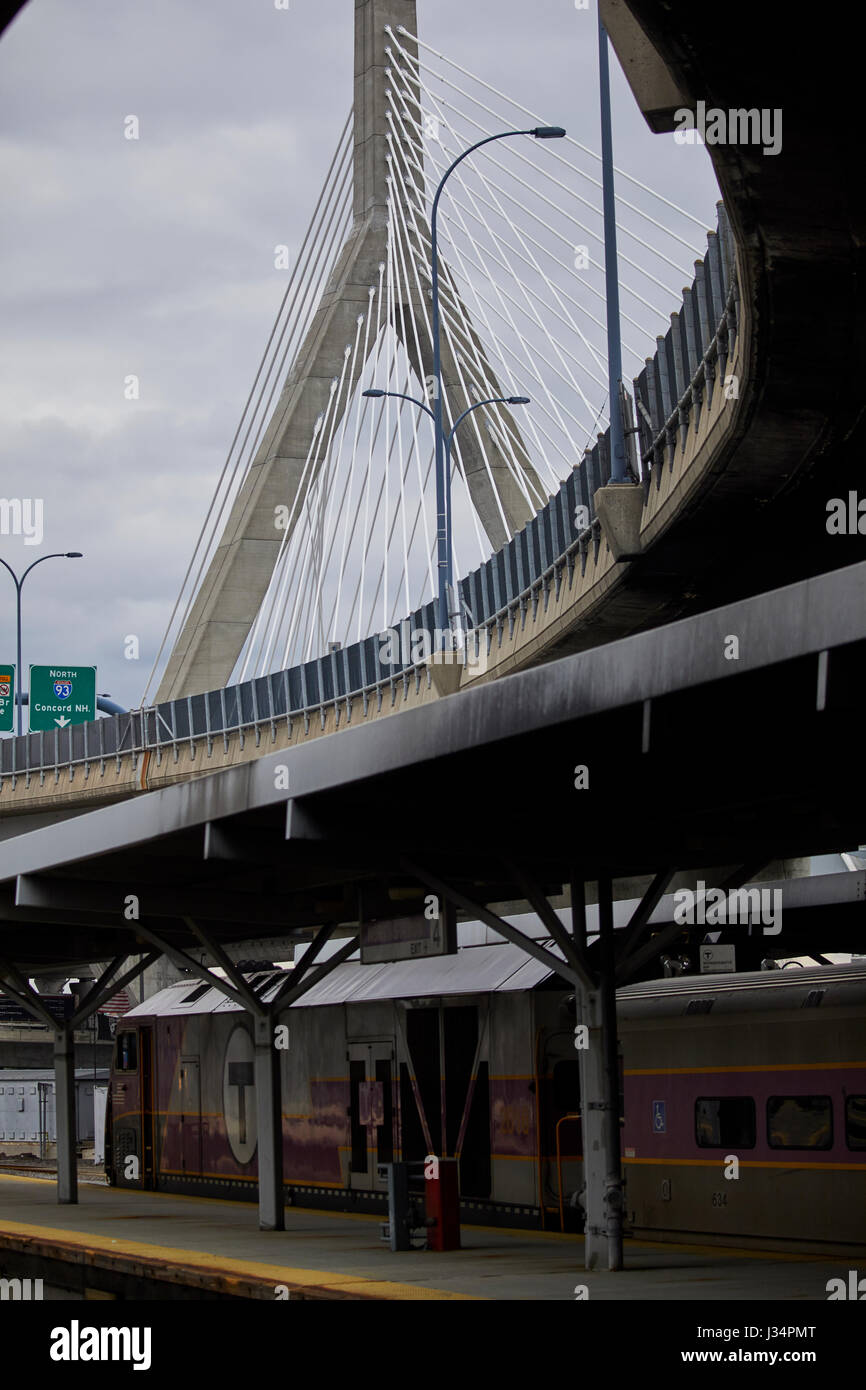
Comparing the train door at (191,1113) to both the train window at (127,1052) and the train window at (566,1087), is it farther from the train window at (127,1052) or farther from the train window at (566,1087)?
the train window at (566,1087)

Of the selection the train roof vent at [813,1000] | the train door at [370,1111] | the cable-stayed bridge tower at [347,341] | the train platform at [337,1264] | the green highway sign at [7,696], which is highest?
the cable-stayed bridge tower at [347,341]

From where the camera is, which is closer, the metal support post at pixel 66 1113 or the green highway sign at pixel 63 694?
the metal support post at pixel 66 1113

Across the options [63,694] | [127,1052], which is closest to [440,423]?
[63,694]

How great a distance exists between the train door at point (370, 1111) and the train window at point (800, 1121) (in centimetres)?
642

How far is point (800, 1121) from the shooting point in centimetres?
1770

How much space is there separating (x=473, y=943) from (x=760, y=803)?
8.52m

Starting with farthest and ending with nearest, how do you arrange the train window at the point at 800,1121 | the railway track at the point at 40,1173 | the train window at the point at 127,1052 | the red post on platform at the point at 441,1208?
the railway track at the point at 40,1173
the train window at the point at 127,1052
the red post on platform at the point at 441,1208
the train window at the point at 800,1121

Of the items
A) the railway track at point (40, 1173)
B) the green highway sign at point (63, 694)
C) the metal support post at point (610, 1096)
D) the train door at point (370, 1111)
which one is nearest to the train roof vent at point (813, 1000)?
the metal support post at point (610, 1096)

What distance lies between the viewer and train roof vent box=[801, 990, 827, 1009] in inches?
688

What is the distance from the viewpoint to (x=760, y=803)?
52.4 ft

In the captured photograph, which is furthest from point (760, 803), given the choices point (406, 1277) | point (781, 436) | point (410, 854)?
point (781, 436)

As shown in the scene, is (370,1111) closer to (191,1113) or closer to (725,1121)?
(191,1113)

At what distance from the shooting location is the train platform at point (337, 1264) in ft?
50.3
